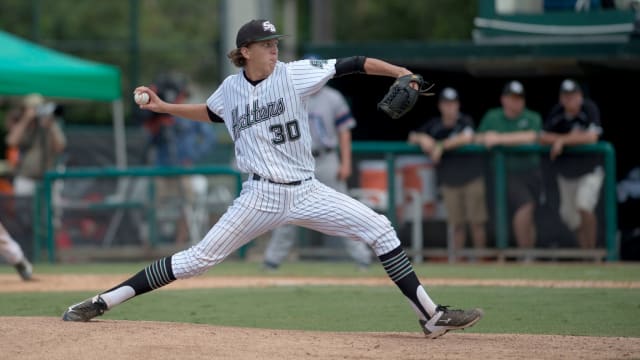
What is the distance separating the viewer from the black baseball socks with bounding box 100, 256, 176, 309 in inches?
287

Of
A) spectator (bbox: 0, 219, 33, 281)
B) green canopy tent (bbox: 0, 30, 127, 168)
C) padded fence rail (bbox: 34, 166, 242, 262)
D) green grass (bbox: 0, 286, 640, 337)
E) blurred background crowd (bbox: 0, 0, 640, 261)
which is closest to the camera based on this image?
green grass (bbox: 0, 286, 640, 337)

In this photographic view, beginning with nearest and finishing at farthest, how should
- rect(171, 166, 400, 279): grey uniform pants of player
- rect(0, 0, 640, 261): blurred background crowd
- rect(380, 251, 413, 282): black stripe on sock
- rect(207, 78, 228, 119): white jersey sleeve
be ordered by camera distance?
1. rect(380, 251, 413, 282): black stripe on sock
2. rect(171, 166, 400, 279): grey uniform pants of player
3. rect(207, 78, 228, 119): white jersey sleeve
4. rect(0, 0, 640, 261): blurred background crowd

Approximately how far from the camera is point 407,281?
7023 millimetres

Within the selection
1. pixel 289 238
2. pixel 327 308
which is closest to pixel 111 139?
pixel 289 238

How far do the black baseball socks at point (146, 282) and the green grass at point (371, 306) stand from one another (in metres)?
1.16

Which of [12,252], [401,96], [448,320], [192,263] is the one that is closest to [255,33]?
[401,96]

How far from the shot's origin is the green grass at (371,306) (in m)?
8.16

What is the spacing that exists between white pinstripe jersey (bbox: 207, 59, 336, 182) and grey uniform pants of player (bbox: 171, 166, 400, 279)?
10 centimetres

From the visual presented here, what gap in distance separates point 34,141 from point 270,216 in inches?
383

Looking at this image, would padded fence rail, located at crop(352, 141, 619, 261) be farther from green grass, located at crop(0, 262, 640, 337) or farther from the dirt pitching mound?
the dirt pitching mound

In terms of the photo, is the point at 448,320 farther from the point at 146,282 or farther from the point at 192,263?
the point at 146,282

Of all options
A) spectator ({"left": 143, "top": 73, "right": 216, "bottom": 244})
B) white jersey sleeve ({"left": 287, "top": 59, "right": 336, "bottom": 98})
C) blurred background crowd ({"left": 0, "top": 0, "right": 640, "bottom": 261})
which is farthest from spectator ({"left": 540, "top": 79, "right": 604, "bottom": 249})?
white jersey sleeve ({"left": 287, "top": 59, "right": 336, "bottom": 98})

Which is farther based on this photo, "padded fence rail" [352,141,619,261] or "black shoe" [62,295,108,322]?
"padded fence rail" [352,141,619,261]

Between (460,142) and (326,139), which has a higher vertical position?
(326,139)
